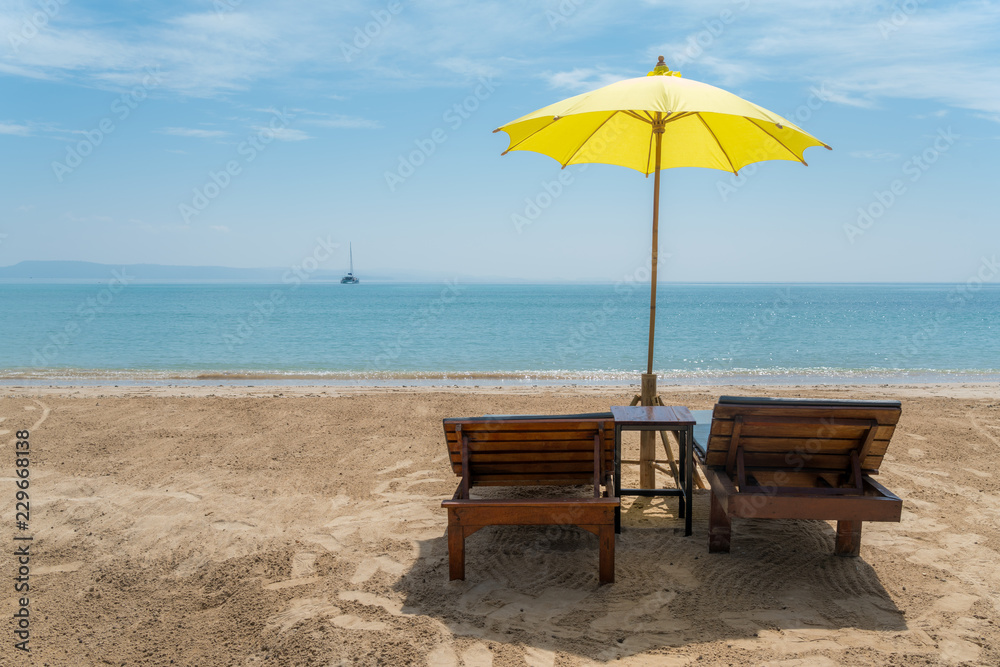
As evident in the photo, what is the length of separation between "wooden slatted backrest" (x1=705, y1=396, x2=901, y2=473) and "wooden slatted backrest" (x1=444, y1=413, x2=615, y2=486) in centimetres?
76

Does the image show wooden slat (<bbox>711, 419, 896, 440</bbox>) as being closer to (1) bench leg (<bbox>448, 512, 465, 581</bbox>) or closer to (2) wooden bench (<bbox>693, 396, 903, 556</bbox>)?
(2) wooden bench (<bbox>693, 396, 903, 556</bbox>)

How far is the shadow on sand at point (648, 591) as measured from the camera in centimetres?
309

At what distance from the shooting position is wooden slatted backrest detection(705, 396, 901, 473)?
3637 millimetres

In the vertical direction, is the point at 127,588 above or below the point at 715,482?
below

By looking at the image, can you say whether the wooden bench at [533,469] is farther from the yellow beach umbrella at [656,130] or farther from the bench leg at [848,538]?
the bench leg at [848,538]

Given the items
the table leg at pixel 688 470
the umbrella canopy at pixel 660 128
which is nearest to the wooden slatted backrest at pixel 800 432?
the table leg at pixel 688 470

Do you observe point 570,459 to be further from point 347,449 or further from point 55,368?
point 55,368

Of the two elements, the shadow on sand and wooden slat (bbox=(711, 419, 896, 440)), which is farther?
wooden slat (bbox=(711, 419, 896, 440))

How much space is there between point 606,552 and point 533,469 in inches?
29.2

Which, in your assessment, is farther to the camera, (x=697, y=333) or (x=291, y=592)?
(x=697, y=333)

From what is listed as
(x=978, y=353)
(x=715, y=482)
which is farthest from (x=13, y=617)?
(x=978, y=353)

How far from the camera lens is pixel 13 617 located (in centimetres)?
338

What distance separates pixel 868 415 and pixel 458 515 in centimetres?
261

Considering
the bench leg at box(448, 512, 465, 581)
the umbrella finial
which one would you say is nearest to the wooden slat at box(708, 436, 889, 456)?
the bench leg at box(448, 512, 465, 581)
